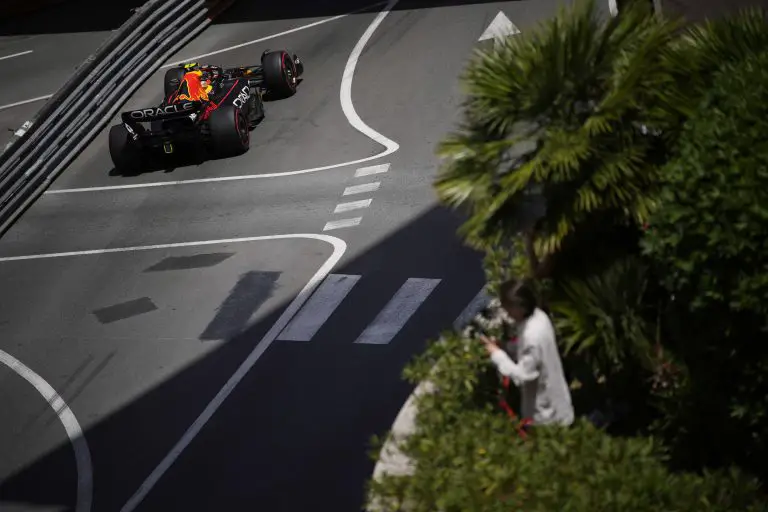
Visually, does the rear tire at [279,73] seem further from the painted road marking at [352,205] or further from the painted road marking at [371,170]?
the painted road marking at [352,205]

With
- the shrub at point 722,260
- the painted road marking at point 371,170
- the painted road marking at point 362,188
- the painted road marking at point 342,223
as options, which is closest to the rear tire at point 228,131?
the painted road marking at point 371,170

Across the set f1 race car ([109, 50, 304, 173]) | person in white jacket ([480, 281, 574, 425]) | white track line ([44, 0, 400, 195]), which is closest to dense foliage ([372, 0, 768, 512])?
person in white jacket ([480, 281, 574, 425])

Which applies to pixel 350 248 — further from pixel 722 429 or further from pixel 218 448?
pixel 722 429

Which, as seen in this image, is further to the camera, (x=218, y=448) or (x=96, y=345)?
(x=96, y=345)

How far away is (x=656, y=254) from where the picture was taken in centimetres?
821

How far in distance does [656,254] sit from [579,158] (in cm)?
128

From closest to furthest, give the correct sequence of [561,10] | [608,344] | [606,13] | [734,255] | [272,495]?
[734,255], [608,344], [561,10], [272,495], [606,13]

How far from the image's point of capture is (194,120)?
2028cm

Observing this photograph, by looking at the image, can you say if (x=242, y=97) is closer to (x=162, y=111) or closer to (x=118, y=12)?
(x=162, y=111)

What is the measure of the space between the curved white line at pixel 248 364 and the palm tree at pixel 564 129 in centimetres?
489

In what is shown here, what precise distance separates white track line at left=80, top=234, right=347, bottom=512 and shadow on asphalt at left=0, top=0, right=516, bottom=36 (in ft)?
34.5

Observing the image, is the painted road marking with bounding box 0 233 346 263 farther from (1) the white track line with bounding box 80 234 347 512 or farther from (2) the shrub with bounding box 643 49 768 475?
(2) the shrub with bounding box 643 49 768 475

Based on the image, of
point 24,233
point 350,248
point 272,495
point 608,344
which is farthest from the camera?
point 24,233

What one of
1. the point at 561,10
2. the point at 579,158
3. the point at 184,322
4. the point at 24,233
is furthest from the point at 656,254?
the point at 24,233
